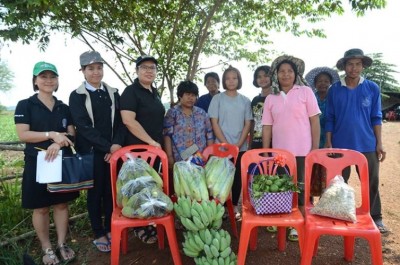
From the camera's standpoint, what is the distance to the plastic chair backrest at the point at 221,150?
3.48m

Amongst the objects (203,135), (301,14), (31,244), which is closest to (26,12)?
(203,135)

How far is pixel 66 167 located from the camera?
2.96 meters

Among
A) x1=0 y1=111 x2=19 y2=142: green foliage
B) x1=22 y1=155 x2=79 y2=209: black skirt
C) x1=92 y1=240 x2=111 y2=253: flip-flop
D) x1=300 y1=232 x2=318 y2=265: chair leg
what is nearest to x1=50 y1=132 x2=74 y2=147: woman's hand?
x1=22 y1=155 x2=79 y2=209: black skirt

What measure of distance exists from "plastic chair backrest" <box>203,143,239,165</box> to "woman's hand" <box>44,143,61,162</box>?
5.00ft

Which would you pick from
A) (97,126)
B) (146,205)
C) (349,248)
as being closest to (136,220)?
(146,205)

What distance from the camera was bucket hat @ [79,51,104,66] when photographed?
3156 mm

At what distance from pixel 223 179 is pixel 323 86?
7.35 ft

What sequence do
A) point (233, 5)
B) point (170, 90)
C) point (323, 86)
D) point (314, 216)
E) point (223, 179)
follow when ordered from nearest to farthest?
point (314, 216) → point (223, 179) → point (323, 86) → point (233, 5) → point (170, 90)

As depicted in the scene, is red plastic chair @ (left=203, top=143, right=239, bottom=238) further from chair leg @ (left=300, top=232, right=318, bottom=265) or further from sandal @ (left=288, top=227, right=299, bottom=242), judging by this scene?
chair leg @ (left=300, top=232, right=318, bottom=265)

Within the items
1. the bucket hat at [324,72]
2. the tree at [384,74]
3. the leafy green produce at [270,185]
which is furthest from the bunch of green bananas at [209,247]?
the tree at [384,74]

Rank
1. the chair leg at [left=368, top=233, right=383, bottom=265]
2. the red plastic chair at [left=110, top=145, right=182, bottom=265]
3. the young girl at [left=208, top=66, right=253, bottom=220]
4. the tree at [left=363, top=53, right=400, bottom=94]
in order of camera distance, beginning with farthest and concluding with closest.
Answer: the tree at [left=363, top=53, right=400, bottom=94]
the young girl at [left=208, top=66, right=253, bottom=220]
the red plastic chair at [left=110, top=145, right=182, bottom=265]
the chair leg at [left=368, top=233, right=383, bottom=265]

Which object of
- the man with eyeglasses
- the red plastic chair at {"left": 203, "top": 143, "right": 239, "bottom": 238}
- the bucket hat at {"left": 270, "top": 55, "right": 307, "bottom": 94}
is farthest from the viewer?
the red plastic chair at {"left": 203, "top": 143, "right": 239, "bottom": 238}

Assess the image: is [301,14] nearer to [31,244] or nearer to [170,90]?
[170,90]

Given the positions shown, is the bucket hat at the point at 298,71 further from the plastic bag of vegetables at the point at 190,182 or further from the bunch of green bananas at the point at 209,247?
the bunch of green bananas at the point at 209,247
